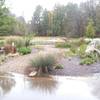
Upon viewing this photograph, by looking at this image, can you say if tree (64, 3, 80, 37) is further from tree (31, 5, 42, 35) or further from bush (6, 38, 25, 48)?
bush (6, 38, 25, 48)

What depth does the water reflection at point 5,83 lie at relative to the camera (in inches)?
333

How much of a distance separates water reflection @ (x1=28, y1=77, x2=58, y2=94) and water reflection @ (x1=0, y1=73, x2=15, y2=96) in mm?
669

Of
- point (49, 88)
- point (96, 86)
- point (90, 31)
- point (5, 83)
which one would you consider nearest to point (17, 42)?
point (5, 83)

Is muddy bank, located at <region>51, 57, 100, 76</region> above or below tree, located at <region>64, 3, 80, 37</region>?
below

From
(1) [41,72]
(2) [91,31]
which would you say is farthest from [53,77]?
(2) [91,31]

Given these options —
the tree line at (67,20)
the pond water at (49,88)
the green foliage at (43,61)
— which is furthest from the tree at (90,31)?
the pond water at (49,88)

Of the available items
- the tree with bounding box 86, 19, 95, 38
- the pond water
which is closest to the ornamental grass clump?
the pond water

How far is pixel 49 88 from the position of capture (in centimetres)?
880

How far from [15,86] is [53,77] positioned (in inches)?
76.5

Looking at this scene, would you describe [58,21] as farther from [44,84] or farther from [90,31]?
[44,84]

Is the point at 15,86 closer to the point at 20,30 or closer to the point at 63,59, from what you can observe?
the point at 63,59

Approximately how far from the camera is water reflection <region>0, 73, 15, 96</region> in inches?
333

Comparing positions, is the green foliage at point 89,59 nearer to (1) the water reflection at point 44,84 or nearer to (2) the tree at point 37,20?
(1) the water reflection at point 44,84

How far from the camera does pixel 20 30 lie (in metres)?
32.9
